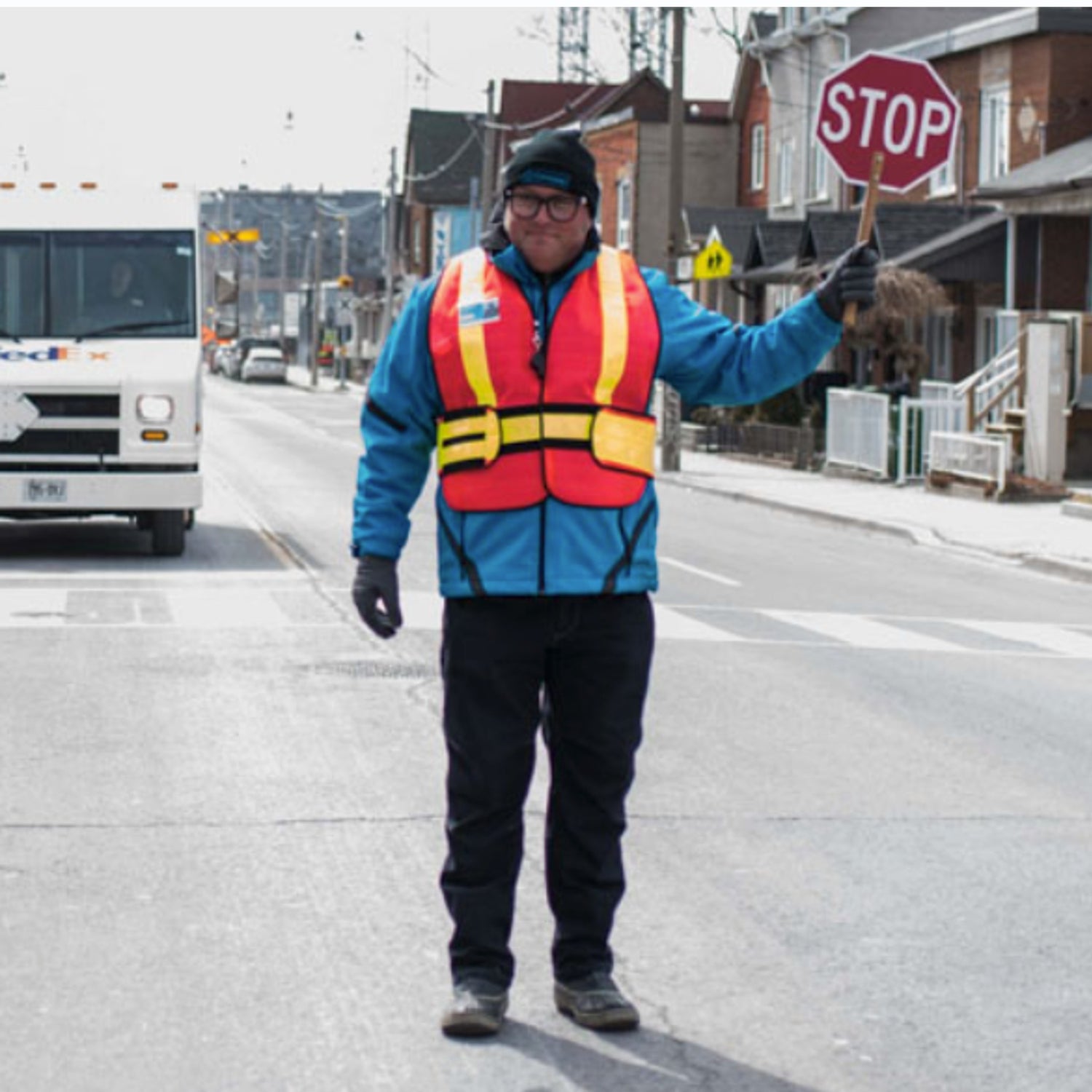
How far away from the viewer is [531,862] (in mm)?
7488

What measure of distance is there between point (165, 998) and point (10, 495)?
12342 mm

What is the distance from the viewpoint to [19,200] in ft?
61.4

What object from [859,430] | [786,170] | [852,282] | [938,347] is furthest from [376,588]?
[786,170]

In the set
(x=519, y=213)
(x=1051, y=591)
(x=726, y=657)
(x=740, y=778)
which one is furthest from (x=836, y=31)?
(x=519, y=213)

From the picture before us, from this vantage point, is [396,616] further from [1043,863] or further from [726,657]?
[726,657]

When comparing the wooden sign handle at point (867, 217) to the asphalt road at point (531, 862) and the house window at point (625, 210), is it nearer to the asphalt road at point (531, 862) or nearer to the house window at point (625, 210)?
the asphalt road at point (531, 862)

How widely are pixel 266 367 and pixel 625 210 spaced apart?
122ft

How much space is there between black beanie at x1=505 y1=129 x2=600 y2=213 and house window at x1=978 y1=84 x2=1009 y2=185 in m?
33.3

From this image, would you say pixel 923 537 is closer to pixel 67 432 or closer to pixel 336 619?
pixel 67 432

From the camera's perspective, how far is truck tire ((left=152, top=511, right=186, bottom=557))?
59.8 ft

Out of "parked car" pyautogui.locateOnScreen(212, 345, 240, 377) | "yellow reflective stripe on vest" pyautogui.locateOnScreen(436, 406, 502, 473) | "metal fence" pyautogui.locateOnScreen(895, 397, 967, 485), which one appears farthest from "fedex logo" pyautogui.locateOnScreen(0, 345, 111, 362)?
"parked car" pyautogui.locateOnScreen(212, 345, 240, 377)

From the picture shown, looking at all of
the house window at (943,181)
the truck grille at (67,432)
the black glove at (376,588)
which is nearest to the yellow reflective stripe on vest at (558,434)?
the black glove at (376,588)

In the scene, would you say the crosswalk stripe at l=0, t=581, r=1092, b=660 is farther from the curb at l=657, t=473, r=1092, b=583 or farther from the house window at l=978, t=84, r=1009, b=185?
→ the house window at l=978, t=84, r=1009, b=185

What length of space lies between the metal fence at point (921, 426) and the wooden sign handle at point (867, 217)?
79.8 ft
